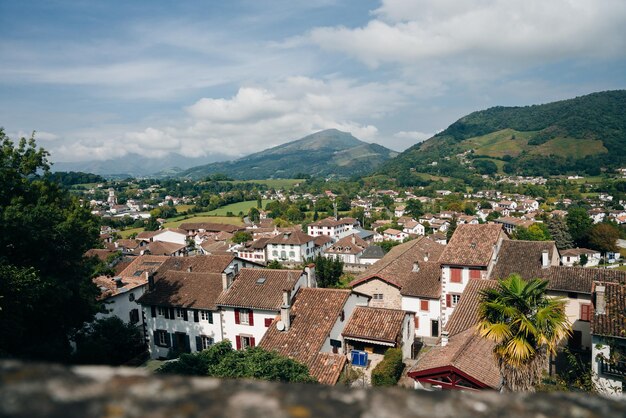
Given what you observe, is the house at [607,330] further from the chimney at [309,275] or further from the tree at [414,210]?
the tree at [414,210]

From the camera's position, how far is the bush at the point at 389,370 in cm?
2434

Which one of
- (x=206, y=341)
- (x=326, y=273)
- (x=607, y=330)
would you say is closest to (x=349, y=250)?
(x=326, y=273)

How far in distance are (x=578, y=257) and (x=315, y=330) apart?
69854mm

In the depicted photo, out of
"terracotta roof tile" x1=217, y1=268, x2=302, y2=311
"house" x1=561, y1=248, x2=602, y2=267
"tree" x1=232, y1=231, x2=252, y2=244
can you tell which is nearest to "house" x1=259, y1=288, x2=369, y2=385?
"terracotta roof tile" x1=217, y1=268, x2=302, y2=311

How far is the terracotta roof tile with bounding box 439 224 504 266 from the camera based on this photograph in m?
34.8

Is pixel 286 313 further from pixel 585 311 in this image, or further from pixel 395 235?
pixel 395 235

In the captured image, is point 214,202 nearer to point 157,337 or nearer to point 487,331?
point 157,337

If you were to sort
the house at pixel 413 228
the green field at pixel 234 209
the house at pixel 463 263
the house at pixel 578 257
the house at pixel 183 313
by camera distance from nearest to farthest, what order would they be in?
the house at pixel 183 313
the house at pixel 463 263
the house at pixel 578 257
the house at pixel 413 228
the green field at pixel 234 209

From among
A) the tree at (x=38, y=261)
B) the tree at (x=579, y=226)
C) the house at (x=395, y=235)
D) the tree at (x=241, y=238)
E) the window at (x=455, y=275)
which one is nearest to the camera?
the tree at (x=38, y=261)

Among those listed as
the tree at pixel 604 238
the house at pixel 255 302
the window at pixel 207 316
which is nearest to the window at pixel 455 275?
the house at pixel 255 302

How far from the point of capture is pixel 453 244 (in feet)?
121

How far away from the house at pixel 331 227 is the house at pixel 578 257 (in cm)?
5546

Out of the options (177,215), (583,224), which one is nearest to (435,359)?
(583,224)

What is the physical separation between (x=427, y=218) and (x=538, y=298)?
123936 mm
